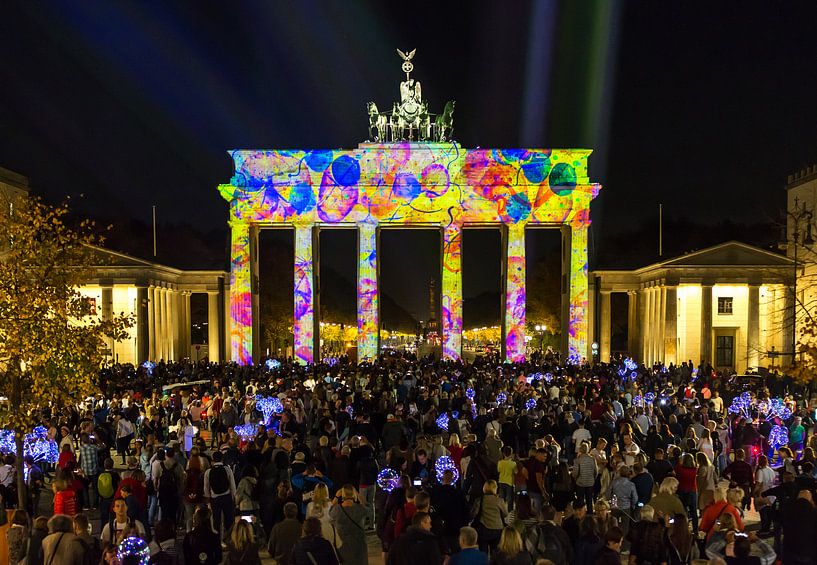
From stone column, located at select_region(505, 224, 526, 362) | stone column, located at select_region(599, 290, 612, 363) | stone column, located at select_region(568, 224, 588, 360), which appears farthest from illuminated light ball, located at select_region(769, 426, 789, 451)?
stone column, located at select_region(599, 290, 612, 363)

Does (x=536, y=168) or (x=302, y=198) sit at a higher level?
(x=536, y=168)

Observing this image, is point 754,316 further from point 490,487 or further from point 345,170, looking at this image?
point 490,487

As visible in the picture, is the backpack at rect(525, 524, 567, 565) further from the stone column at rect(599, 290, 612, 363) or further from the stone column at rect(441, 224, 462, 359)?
the stone column at rect(599, 290, 612, 363)

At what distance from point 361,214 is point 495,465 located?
125ft

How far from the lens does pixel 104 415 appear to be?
21.6m

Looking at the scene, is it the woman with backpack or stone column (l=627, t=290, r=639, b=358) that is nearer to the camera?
the woman with backpack

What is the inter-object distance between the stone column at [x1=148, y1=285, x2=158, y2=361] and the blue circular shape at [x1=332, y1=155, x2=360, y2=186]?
13917mm

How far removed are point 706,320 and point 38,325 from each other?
138ft

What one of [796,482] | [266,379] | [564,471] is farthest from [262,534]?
[266,379]

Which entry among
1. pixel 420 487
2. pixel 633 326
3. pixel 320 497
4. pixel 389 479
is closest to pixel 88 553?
pixel 320 497

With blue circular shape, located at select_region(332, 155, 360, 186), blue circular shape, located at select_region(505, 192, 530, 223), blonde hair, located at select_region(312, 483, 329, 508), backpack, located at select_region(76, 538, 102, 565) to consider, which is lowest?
backpack, located at select_region(76, 538, 102, 565)

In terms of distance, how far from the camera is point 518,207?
167 feet

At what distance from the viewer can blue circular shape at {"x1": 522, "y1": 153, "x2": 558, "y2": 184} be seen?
2002 inches

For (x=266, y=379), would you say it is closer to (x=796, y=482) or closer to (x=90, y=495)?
(x=90, y=495)
